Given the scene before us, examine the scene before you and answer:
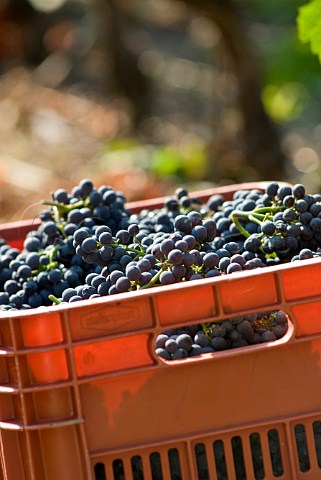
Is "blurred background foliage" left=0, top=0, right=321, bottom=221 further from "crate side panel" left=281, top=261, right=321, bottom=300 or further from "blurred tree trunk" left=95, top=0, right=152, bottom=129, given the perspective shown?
"crate side panel" left=281, top=261, right=321, bottom=300

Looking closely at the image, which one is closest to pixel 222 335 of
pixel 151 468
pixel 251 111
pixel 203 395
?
pixel 203 395

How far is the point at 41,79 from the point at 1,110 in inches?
25.4

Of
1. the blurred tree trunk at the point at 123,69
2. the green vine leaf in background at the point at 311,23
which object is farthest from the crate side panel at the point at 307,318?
the blurred tree trunk at the point at 123,69

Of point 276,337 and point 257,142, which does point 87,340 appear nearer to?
point 276,337

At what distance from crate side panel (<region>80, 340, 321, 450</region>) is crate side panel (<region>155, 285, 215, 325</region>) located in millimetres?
58

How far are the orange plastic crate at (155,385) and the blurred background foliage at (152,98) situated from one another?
1626 millimetres

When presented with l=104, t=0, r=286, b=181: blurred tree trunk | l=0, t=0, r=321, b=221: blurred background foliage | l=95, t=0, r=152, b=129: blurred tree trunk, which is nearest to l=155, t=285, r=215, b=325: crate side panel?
l=0, t=0, r=321, b=221: blurred background foliage

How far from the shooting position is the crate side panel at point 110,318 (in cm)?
111

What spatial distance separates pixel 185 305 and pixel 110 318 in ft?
0.32

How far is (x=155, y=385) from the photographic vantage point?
1.14 metres

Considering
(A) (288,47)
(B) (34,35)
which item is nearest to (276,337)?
(A) (288,47)

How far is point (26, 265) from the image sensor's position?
152cm

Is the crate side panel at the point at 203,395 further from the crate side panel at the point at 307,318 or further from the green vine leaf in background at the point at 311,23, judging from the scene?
the green vine leaf in background at the point at 311,23

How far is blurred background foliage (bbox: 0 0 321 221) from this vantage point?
3803mm
